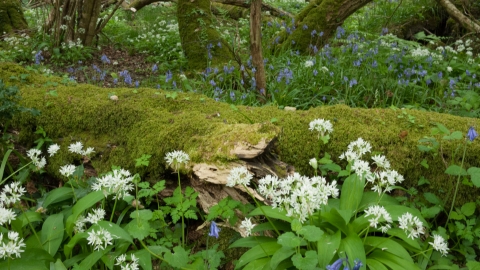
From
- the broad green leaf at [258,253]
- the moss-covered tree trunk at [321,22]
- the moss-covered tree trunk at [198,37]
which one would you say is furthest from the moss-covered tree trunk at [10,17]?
the broad green leaf at [258,253]

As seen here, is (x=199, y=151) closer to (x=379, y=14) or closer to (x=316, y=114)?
(x=316, y=114)

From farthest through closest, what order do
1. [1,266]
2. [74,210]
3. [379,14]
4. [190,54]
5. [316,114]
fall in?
[379,14]
[190,54]
[316,114]
[74,210]
[1,266]

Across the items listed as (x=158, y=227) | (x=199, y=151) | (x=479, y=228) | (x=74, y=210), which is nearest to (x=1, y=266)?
(x=74, y=210)

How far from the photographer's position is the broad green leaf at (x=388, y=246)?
1.92m

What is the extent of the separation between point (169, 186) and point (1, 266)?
102 centimetres

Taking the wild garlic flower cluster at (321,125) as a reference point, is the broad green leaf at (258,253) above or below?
below

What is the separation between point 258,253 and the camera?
1979 mm

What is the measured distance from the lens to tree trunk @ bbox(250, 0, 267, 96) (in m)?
4.21

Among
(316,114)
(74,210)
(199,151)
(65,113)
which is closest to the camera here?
(74,210)

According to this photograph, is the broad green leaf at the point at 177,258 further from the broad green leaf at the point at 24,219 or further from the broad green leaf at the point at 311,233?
the broad green leaf at the point at 24,219

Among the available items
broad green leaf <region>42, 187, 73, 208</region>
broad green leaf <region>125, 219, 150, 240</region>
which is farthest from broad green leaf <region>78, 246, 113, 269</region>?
broad green leaf <region>42, 187, 73, 208</region>

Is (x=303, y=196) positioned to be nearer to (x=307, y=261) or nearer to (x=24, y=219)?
(x=307, y=261)

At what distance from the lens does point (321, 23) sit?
6.59m

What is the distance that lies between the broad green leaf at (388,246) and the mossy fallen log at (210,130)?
63cm
